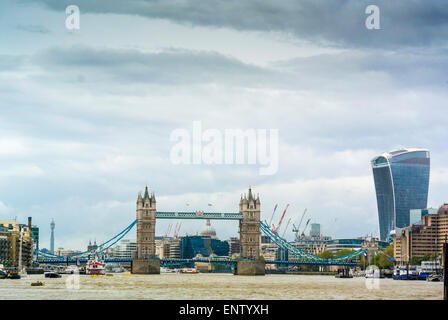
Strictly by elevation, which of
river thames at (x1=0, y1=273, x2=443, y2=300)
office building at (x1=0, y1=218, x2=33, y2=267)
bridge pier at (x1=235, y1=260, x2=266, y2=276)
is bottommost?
bridge pier at (x1=235, y1=260, x2=266, y2=276)

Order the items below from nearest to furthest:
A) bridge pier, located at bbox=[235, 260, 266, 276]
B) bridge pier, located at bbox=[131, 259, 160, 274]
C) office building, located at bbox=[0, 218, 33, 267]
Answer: office building, located at bbox=[0, 218, 33, 267] < bridge pier, located at bbox=[131, 259, 160, 274] < bridge pier, located at bbox=[235, 260, 266, 276]

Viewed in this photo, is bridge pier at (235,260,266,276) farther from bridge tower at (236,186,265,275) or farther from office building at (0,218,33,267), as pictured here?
office building at (0,218,33,267)

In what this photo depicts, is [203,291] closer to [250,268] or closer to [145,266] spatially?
[145,266]

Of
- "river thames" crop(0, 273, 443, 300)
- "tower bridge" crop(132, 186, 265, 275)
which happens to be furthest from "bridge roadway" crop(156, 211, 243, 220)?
"river thames" crop(0, 273, 443, 300)

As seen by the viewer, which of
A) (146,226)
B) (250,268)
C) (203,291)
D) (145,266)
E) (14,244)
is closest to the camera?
(203,291)

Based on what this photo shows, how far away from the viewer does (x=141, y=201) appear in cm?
18662

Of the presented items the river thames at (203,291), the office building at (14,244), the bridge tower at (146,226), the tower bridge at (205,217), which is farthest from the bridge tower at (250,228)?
the river thames at (203,291)

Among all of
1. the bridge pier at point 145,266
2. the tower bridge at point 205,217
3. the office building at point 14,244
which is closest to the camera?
the office building at point 14,244

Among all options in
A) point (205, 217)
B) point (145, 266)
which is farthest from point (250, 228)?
point (145, 266)

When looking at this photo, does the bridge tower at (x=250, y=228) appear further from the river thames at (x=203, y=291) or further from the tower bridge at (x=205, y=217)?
the river thames at (x=203, y=291)

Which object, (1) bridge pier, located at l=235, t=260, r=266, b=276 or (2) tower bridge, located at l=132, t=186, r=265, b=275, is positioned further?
(2) tower bridge, located at l=132, t=186, r=265, b=275
